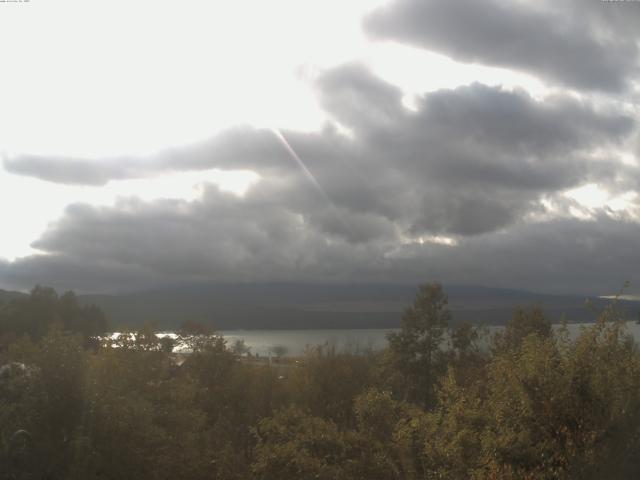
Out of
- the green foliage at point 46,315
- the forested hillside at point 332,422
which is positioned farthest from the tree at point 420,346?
the green foliage at point 46,315

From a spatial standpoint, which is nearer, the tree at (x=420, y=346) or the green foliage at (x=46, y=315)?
the tree at (x=420, y=346)

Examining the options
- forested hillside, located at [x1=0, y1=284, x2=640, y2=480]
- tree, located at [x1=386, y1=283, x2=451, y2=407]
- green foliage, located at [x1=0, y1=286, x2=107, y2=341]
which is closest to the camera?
forested hillside, located at [x1=0, y1=284, x2=640, y2=480]

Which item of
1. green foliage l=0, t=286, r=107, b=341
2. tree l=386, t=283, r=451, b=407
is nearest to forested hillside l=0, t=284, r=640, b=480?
tree l=386, t=283, r=451, b=407

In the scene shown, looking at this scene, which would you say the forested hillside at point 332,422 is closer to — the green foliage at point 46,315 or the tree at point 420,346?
the tree at point 420,346

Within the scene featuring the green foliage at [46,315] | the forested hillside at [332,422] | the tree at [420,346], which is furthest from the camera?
the green foliage at [46,315]

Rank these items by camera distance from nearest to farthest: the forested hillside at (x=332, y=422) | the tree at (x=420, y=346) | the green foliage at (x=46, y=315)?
1. the forested hillside at (x=332, y=422)
2. the tree at (x=420, y=346)
3. the green foliage at (x=46, y=315)

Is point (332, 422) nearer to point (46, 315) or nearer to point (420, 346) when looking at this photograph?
point (420, 346)

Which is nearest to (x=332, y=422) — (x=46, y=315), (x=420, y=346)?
(x=420, y=346)

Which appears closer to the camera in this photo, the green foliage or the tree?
the tree

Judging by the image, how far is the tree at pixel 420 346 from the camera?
44.4m

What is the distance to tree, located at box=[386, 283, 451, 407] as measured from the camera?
44.4 metres

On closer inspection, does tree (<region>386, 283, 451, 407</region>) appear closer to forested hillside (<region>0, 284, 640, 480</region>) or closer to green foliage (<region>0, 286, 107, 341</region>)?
forested hillside (<region>0, 284, 640, 480</region>)

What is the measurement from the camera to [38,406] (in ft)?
69.5

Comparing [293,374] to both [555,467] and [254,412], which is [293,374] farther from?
[555,467]
